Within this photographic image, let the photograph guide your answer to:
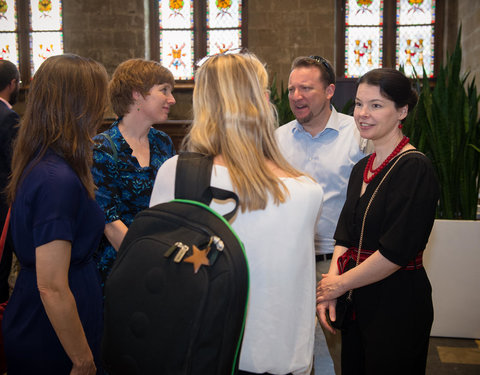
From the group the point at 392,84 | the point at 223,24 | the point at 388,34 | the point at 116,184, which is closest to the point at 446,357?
the point at 392,84

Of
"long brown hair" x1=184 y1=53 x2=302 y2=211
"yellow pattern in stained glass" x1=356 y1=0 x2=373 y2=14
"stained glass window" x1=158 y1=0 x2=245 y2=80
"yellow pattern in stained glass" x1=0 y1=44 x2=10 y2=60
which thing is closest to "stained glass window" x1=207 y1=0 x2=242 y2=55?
"stained glass window" x1=158 y1=0 x2=245 y2=80

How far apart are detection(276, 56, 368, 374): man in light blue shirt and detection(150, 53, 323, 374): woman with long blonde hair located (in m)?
1.24

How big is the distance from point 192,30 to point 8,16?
10.6 ft

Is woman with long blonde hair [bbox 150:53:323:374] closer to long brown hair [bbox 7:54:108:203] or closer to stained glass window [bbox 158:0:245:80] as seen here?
long brown hair [bbox 7:54:108:203]

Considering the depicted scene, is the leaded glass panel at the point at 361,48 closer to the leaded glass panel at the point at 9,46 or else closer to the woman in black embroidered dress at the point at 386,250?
the leaded glass panel at the point at 9,46

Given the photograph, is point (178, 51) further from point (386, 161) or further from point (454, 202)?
point (386, 161)

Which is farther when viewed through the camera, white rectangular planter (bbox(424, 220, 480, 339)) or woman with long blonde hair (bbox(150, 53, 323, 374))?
white rectangular planter (bbox(424, 220, 480, 339))

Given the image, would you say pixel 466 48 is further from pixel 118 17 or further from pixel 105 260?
pixel 105 260

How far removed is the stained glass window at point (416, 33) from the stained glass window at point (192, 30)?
263 cm

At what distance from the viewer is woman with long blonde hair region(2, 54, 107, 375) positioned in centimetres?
113

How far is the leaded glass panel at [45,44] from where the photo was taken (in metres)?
7.94

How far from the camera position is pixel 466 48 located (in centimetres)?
632

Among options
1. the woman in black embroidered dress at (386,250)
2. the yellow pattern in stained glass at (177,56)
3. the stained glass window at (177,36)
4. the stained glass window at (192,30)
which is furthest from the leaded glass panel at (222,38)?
the woman in black embroidered dress at (386,250)

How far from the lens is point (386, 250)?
1.45m
